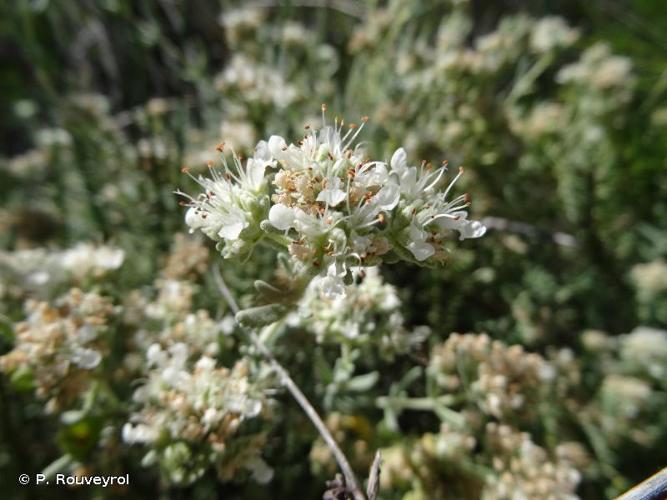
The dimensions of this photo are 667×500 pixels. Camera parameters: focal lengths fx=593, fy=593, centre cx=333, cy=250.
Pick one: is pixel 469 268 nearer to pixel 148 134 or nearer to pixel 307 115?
pixel 307 115

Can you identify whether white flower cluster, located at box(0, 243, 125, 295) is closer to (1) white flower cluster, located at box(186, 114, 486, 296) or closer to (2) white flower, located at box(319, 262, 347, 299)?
(1) white flower cluster, located at box(186, 114, 486, 296)

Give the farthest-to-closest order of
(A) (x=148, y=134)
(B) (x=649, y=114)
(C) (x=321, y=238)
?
1. (A) (x=148, y=134)
2. (B) (x=649, y=114)
3. (C) (x=321, y=238)

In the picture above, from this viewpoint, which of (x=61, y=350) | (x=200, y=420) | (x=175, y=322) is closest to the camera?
(x=200, y=420)

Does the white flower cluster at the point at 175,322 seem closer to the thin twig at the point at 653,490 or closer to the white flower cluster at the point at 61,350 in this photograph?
the white flower cluster at the point at 61,350

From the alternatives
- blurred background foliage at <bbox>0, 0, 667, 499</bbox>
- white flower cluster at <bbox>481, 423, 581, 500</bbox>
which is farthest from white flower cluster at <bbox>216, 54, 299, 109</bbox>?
white flower cluster at <bbox>481, 423, 581, 500</bbox>

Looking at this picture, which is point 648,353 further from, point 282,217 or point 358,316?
point 282,217

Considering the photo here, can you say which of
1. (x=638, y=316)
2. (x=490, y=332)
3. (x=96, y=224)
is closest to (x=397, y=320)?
(x=490, y=332)

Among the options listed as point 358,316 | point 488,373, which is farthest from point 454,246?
point 358,316
